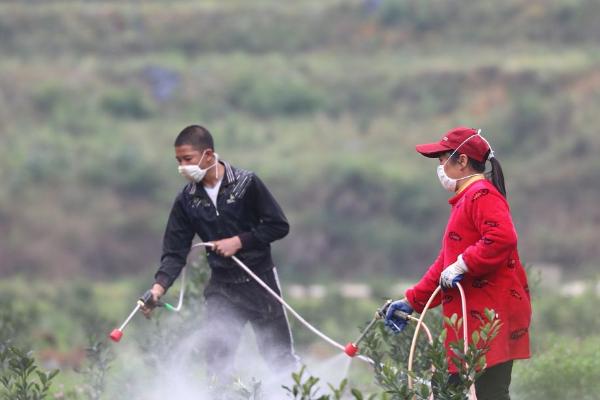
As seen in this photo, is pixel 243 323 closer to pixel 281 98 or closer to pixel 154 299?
pixel 154 299

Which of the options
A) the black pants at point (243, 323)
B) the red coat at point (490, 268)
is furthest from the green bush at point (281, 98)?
the red coat at point (490, 268)

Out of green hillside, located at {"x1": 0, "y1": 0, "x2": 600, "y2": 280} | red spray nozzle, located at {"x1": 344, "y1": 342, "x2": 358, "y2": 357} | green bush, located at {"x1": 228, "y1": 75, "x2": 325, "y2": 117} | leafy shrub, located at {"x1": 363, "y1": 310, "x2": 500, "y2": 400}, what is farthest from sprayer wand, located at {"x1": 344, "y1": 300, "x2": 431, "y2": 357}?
green bush, located at {"x1": 228, "y1": 75, "x2": 325, "y2": 117}

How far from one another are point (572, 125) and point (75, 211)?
41.0ft

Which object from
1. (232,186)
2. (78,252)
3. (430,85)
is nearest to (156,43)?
(430,85)

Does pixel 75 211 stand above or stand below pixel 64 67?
below

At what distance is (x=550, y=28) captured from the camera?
147 feet

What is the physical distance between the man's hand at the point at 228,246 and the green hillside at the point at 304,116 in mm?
23276

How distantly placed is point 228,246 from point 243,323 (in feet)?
1.62

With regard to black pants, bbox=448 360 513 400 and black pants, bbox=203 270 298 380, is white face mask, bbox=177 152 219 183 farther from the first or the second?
black pants, bbox=448 360 513 400

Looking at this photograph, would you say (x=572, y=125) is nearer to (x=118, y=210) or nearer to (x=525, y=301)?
(x=118, y=210)

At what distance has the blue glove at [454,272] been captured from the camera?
267 inches

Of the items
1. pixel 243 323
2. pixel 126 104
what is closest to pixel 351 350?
pixel 243 323

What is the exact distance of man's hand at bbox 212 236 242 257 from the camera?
8.47 meters

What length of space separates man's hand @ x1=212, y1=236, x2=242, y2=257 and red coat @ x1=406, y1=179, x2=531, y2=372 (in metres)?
1.78
